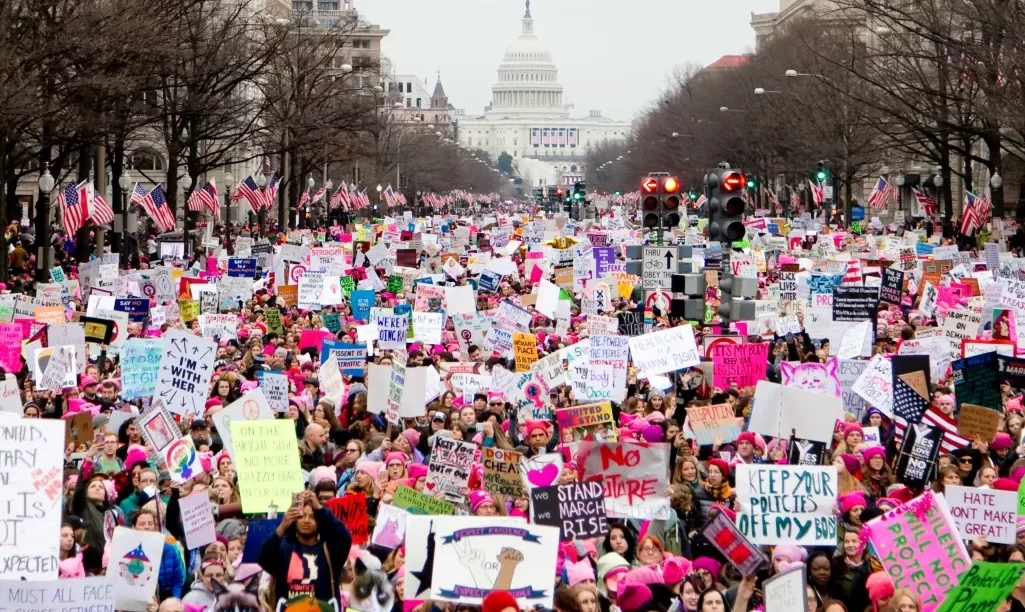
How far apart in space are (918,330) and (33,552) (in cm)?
1452

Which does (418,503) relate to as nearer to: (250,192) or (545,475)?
(545,475)

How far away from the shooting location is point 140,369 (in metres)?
17.2

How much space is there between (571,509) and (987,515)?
2245mm

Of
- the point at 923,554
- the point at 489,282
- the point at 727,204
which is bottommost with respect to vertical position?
the point at 923,554

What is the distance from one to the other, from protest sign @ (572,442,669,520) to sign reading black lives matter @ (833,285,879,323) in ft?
35.1

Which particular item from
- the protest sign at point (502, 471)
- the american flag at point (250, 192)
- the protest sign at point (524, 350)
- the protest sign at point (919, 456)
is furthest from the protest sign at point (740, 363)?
the american flag at point (250, 192)

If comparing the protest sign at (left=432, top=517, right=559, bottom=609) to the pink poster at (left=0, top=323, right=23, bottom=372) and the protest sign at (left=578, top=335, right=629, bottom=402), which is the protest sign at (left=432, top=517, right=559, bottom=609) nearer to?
the protest sign at (left=578, top=335, right=629, bottom=402)

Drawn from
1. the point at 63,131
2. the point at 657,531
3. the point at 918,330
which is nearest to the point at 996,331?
the point at 918,330

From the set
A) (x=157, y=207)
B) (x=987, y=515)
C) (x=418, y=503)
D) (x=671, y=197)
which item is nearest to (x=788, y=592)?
(x=987, y=515)

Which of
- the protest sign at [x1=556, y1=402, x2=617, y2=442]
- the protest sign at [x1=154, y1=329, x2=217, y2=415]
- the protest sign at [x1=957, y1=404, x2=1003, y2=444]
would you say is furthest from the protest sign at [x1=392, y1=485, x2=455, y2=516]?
the protest sign at [x1=957, y1=404, x2=1003, y2=444]

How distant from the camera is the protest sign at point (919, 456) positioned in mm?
13555

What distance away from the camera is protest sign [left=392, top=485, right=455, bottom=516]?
11.9m

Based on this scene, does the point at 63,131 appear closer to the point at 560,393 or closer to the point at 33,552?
the point at 560,393

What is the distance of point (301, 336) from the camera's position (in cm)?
2233
